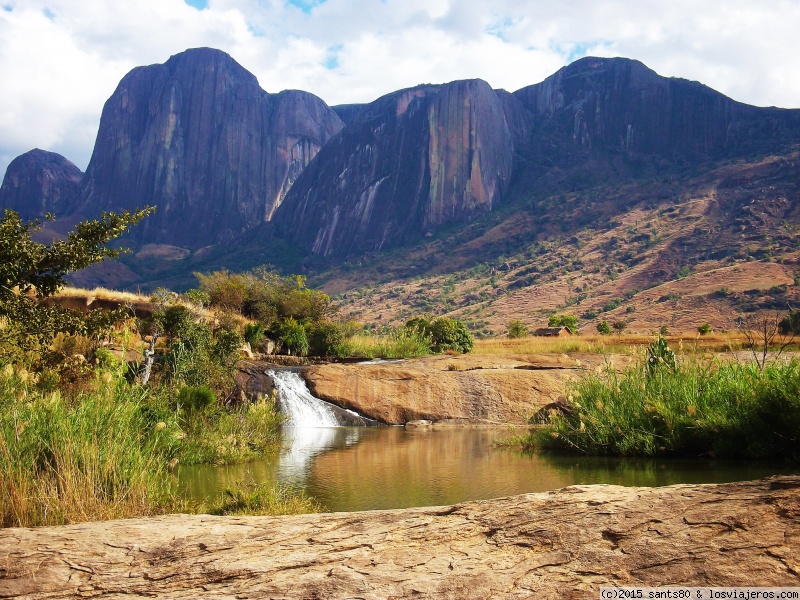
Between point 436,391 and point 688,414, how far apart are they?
11195 millimetres

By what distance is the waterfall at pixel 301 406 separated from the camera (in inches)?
788

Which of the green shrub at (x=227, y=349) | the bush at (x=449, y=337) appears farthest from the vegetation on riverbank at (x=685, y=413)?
the bush at (x=449, y=337)

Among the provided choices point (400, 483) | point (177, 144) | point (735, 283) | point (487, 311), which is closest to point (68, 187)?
point (177, 144)

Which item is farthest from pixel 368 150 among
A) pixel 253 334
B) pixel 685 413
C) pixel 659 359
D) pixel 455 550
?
pixel 455 550

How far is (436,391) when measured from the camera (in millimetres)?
21094

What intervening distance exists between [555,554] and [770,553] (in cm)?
102

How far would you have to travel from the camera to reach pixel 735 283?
59.4 meters

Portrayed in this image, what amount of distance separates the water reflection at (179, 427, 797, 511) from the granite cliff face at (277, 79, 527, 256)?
109m

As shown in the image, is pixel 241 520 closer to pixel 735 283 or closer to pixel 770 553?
pixel 770 553

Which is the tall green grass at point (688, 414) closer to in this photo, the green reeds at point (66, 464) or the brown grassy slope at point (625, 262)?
the green reeds at point (66, 464)

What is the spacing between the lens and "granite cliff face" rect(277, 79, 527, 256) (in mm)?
124000

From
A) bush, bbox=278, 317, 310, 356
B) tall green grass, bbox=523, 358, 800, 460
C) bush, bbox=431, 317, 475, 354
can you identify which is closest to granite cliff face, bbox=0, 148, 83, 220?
bush, bbox=431, 317, 475, 354

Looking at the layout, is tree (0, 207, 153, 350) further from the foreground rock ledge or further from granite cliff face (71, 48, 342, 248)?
granite cliff face (71, 48, 342, 248)

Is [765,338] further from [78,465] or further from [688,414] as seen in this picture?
[78,465]
